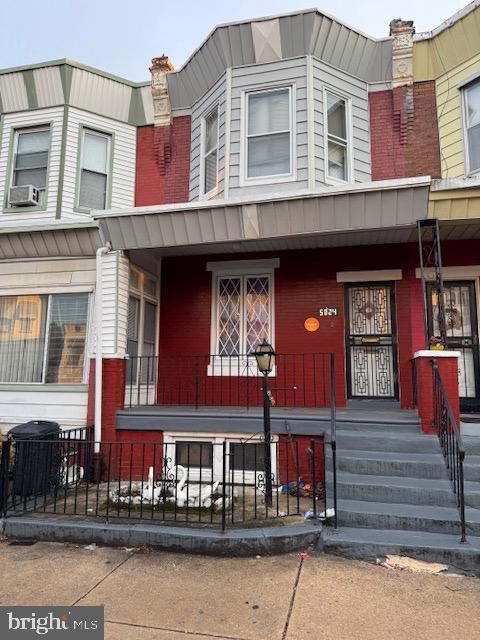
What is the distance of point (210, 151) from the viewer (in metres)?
8.83

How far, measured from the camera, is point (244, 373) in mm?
8312

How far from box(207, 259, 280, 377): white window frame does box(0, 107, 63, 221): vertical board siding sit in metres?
3.50

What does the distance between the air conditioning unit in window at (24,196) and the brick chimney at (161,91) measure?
9.71ft

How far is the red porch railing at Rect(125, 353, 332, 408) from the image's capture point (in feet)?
26.0

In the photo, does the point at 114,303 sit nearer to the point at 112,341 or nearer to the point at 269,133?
the point at 112,341

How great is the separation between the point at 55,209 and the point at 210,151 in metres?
3.29

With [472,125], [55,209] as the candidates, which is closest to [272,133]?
[472,125]

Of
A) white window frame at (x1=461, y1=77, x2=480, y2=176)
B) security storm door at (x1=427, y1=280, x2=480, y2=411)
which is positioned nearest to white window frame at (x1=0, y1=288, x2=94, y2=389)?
security storm door at (x1=427, y1=280, x2=480, y2=411)

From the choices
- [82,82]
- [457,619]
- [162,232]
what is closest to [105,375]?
[162,232]

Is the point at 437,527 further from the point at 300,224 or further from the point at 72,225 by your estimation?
the point at 72,225

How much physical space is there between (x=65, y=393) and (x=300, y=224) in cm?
496

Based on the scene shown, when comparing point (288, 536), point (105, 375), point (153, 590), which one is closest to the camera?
point (153, 590)

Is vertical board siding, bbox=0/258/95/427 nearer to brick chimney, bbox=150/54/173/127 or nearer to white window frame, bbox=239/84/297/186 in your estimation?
white window frame, bbox=239/84/297/186

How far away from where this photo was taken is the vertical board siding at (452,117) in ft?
25.6
